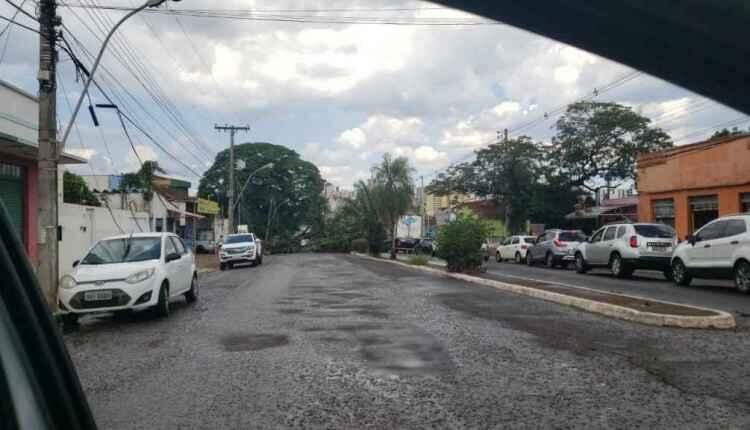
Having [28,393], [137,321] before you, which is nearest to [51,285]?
[137,321]

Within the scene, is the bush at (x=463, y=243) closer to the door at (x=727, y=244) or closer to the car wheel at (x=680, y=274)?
the car wheel at (x=680, y=274)

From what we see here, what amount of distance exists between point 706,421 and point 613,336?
422cm

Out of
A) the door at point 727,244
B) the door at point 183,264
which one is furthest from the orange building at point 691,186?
the door at point 183,264

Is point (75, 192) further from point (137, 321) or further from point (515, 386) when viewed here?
point (515, 386)

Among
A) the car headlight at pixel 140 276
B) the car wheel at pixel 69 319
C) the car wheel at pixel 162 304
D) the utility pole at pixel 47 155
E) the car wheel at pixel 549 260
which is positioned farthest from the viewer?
the car wheel at pixel 549 260

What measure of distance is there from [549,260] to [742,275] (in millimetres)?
14403

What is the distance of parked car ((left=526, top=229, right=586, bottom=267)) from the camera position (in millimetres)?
28875

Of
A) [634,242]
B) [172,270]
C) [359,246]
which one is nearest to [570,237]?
[634,242]

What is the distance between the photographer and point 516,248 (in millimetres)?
35938

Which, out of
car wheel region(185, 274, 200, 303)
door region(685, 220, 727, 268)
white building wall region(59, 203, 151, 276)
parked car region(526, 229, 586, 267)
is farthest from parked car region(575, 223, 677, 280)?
white building wall region(59, 203, 151, 276)

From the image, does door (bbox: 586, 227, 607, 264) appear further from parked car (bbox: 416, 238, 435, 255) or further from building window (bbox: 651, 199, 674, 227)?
parked car (bbox: 416, 238, 435, 255)

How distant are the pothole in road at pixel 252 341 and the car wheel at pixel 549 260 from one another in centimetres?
2142

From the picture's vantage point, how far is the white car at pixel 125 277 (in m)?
11.7

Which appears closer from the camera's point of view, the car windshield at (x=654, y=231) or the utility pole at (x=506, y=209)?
the car windshield at (x=654, y=231)
